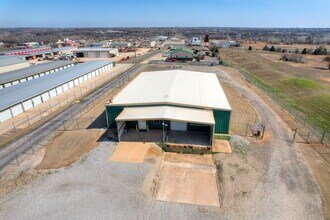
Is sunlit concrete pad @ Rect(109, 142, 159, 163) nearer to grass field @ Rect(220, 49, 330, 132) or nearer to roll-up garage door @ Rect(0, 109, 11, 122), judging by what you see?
roll-up garage door @ Rect(0, 109, 11, 122)

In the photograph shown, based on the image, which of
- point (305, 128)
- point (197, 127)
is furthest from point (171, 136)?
point (305, 128)

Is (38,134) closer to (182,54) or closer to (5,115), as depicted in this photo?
(5,115)

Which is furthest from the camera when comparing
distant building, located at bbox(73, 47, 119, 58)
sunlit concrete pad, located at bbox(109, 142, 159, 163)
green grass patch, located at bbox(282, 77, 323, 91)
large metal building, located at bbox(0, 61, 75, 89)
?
distant building, located at bbox(73, 47, 119, 58)

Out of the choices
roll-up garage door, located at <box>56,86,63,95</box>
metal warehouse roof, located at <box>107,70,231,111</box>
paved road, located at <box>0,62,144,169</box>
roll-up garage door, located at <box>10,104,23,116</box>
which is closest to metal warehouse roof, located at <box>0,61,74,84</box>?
roll-up garage door, located at <box>56,86,63,95</box>

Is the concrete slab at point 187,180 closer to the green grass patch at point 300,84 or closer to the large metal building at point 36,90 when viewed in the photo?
the large metal building at point 36,90

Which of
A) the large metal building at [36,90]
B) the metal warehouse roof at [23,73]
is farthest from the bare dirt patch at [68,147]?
the metal warehouse roof at [23,73]
